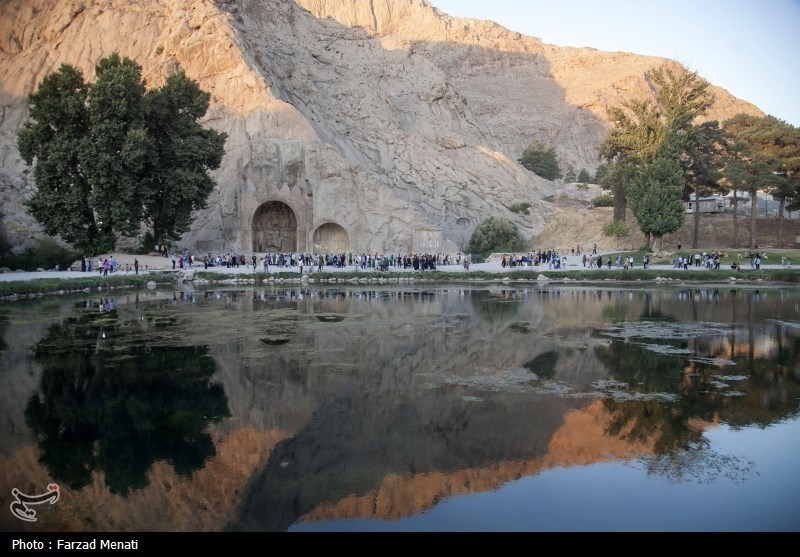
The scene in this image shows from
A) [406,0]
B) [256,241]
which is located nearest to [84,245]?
[256,241]

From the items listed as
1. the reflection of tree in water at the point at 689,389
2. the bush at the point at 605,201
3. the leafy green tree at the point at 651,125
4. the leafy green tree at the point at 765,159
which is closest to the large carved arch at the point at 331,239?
the leafy green tree at the point at 651,125

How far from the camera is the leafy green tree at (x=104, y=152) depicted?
36562 millimetres

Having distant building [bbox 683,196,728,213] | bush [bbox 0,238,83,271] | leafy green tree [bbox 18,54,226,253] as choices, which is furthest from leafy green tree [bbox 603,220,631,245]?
bush [bbox 0,238,83,271]

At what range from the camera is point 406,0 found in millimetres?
138875

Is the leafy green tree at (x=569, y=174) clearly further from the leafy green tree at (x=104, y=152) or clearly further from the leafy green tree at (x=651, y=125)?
the leafy green tree at (x=104, y=152)

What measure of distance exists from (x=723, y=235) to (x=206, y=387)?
53.9 m

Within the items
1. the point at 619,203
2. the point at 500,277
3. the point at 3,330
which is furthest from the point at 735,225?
the point at 3,330

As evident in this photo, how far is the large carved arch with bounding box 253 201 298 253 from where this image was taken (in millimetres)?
54438

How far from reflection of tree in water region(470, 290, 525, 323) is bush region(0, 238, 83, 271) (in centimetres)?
2667

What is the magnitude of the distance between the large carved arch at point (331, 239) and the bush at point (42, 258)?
2064 centimetres

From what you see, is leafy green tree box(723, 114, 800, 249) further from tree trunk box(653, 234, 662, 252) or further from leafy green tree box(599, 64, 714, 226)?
tree trunk box(653, 234, 662, 252)

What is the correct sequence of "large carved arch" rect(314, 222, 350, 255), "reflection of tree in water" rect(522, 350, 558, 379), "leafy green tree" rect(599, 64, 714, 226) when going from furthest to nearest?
"large carved arch" rect(314, 222, 350, 255) < "leafy green tree" rect(599, 64, 714, 226) < "reflection of tree in water" rect(522, 350, 558, 379)

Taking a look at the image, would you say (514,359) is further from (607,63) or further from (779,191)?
(607,63)

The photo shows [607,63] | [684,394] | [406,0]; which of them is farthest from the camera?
[406,0]
